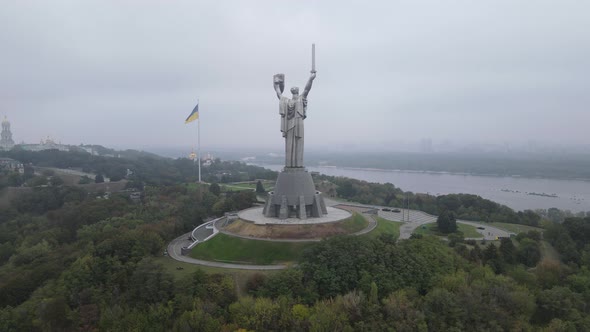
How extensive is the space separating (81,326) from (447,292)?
16698 mm

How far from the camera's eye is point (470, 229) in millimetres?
33969

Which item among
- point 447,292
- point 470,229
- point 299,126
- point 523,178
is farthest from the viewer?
point 523,178

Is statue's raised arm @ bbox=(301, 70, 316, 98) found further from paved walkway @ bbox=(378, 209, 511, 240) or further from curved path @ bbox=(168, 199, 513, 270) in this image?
paved walkway @ bbox=(378, 209, 511, 240)

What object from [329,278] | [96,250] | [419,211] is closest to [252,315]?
[329,278]

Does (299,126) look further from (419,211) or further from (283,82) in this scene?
(419,211)

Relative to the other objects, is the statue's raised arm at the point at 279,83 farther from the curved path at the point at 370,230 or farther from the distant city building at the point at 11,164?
the distant city building at the point at 11,164

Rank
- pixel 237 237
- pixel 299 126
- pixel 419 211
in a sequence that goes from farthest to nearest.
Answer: pixel 419 211 → pixel 299 126 → pixel 237 237

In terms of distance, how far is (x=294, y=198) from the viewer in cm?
2780

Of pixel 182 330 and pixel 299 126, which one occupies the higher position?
pixel 299 126

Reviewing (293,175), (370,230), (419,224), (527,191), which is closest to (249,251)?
(293,175)

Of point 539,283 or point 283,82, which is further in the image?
point 283,82

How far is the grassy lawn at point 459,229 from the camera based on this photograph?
31.8 metres

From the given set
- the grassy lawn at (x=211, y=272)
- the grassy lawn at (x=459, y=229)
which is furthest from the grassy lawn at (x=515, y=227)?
the grassy lawn at (x=211, y=272)

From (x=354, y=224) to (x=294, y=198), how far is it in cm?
460
